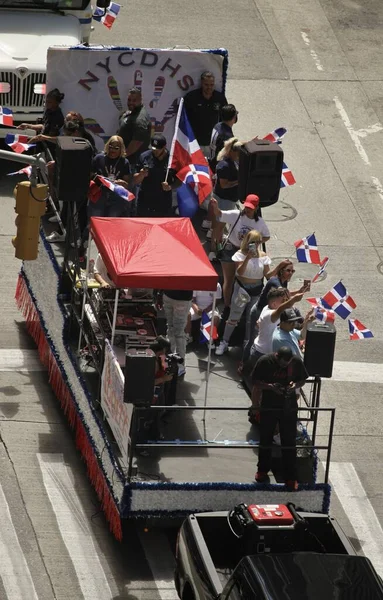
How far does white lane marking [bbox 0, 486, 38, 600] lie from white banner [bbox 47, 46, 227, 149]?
6320 millimetres

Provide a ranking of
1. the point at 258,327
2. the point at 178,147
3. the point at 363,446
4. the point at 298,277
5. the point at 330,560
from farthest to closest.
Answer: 1. the point at 298,277
2. the point at 178,147
3. the point at 363,446
4. the point at 258,327
5. the point at 330,560

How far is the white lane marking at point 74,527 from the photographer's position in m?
14.2

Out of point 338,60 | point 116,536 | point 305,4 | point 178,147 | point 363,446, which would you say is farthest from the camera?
point 305,4

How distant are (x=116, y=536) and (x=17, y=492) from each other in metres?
1.37

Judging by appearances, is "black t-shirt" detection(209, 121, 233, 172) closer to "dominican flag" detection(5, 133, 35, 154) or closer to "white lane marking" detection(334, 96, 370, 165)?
"dominican flag" detection(5, 133, 35, 154)

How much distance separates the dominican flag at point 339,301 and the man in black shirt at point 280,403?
6.92 ft

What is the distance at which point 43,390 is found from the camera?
56.9 ft

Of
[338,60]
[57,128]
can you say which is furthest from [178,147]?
[338,60]

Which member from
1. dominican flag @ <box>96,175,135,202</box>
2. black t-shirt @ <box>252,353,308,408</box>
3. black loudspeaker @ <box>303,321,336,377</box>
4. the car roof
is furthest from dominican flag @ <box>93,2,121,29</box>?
the car roof

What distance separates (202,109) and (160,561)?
721 cm

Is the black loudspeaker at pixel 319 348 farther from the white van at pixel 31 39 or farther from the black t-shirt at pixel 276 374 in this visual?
the white van at pixel 31 39

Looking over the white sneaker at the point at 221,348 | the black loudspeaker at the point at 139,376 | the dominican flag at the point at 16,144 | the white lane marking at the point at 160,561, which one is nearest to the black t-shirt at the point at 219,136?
the dominican flag at the point at 16,144

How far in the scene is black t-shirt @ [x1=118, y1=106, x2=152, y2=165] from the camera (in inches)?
745

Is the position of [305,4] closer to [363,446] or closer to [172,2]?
[172,2]
